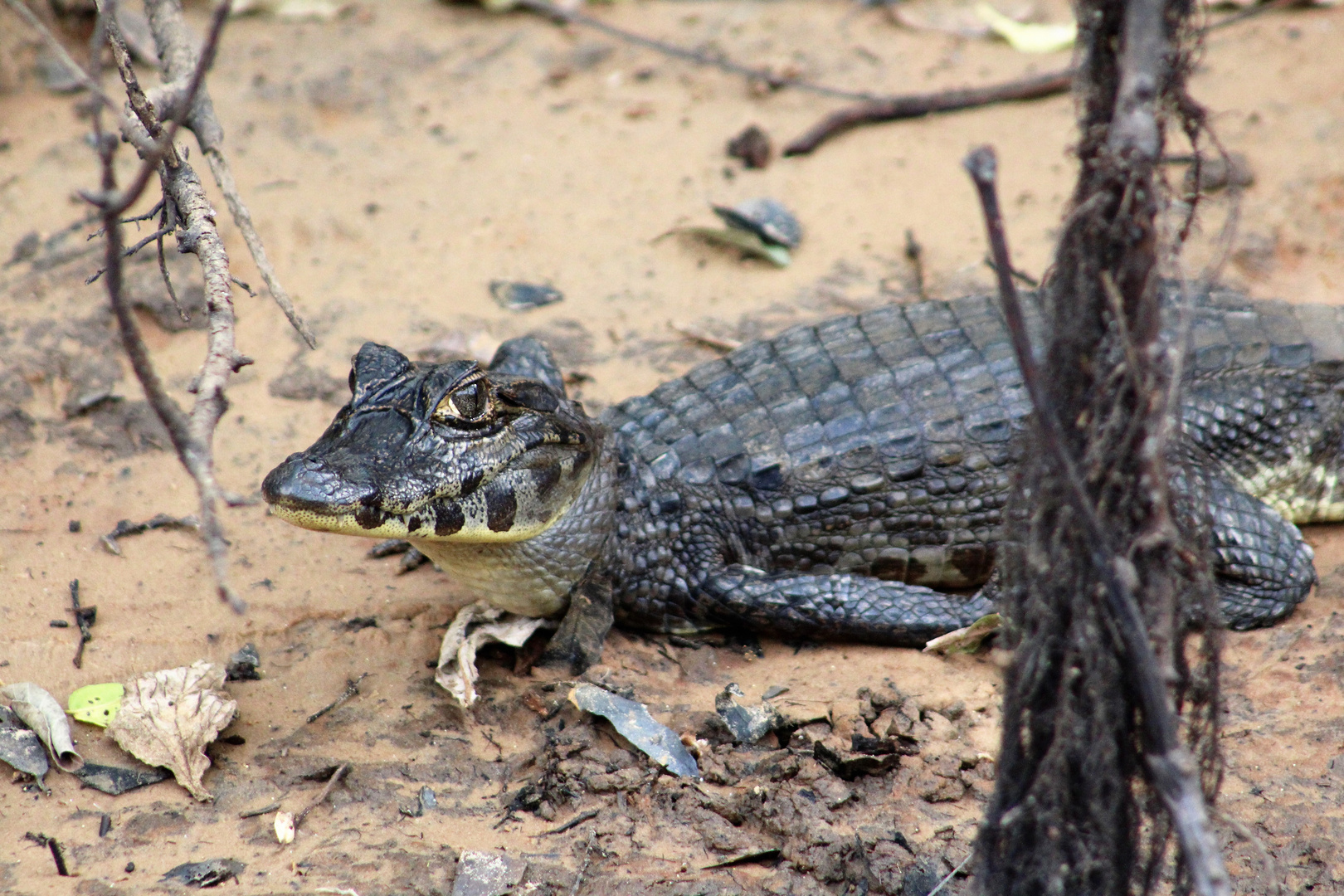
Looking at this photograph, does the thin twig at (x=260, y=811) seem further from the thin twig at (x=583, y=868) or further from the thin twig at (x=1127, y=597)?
the thin twig at (x=1127, y=597)

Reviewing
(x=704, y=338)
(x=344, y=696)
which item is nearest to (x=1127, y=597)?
(x=344, y=696)

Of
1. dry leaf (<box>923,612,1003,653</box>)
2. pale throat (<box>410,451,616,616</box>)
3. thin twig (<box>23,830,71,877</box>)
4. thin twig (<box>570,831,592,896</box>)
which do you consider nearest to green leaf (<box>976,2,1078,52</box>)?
dry leaf (<box>923,612,1003,653</box>)

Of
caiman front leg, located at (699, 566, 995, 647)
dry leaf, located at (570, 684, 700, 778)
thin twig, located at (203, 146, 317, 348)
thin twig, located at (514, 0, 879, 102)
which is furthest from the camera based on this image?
thin twig, located at (514, 0, 879, 102)

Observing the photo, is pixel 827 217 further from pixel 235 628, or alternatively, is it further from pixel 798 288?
pixel 235 628

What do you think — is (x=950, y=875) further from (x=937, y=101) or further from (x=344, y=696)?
(x=937, y=101)

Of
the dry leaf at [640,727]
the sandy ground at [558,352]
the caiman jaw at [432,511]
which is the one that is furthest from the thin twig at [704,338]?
the dry leaf at [640,727]

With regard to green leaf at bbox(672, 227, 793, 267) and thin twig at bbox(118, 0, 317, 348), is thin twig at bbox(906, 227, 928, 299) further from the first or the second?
thin twig at bbox(118, 0, 317, 348)
